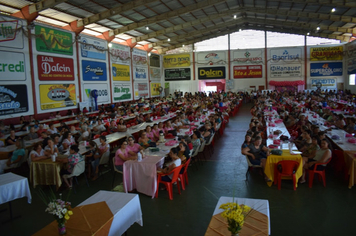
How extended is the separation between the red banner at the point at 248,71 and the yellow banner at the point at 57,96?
62.4 feet

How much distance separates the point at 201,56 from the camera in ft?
98.4

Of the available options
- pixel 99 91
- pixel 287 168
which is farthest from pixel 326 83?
pixel 287 168

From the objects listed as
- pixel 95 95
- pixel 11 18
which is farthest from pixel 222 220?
pixel 95 95

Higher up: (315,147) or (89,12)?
(89,12)

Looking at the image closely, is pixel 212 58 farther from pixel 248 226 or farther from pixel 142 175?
pixel 248 226

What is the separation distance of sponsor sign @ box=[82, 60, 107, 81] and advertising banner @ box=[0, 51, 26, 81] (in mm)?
4554

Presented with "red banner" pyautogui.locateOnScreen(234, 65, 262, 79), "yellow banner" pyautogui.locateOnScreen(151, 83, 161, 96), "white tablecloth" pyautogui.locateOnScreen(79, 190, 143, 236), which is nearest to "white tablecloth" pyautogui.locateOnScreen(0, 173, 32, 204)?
"white tablecloth" pyautogui.locateOnScreen(79, 190, 143, 236)

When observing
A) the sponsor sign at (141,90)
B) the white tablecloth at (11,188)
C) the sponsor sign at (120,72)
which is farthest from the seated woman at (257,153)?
the sponsor sign at (141,90)

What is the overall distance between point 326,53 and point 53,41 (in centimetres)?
2517

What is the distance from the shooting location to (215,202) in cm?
532

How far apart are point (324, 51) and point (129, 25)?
20078mm

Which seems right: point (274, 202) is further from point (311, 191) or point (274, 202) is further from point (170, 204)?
point (170, 204)

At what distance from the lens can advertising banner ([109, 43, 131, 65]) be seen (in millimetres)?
20250

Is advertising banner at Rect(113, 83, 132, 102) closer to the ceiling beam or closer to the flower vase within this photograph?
the ceiling beam
